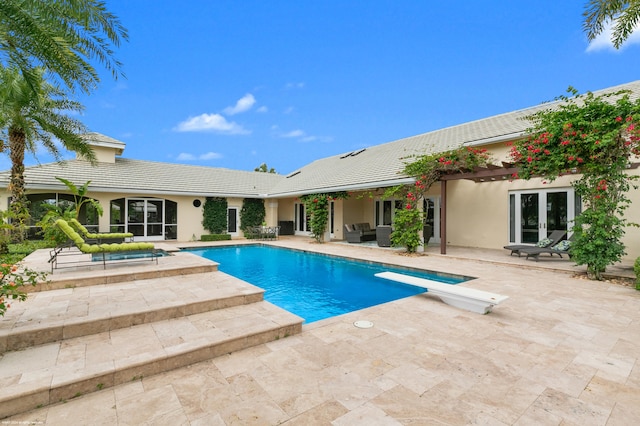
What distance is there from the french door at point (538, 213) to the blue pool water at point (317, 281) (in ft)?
20.6

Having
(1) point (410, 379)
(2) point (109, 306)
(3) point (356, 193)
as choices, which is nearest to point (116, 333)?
(2) point (109, 306)

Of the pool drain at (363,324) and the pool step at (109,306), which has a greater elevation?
the pool step at (109,306)

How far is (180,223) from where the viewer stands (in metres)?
17.9

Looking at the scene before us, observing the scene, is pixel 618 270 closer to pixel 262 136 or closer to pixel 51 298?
pixel 51 298

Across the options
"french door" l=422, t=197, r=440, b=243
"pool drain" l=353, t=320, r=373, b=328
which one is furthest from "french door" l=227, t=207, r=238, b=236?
"pool drain" l=353, t=320, r=373, b=328

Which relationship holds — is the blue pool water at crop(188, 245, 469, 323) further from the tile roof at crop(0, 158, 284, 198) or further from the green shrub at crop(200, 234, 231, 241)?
the tile roof at crop(0, 158, 284, 198)

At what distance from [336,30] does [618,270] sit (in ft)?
→ 53.1

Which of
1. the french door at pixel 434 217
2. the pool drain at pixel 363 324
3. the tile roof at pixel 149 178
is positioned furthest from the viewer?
the french door at pixel 434 217

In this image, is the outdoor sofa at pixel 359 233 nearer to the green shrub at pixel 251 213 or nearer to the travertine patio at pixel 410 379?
the green shrub at pixel 251 213

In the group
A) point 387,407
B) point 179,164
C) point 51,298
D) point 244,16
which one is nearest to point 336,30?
point 244,16

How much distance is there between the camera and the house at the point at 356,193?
12.1m

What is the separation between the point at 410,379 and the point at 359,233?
43.0 feet

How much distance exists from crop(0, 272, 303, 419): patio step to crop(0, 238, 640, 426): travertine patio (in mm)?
136

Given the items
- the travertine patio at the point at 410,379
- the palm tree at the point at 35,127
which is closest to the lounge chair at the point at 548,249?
the travertine patio at the point at 410,379
